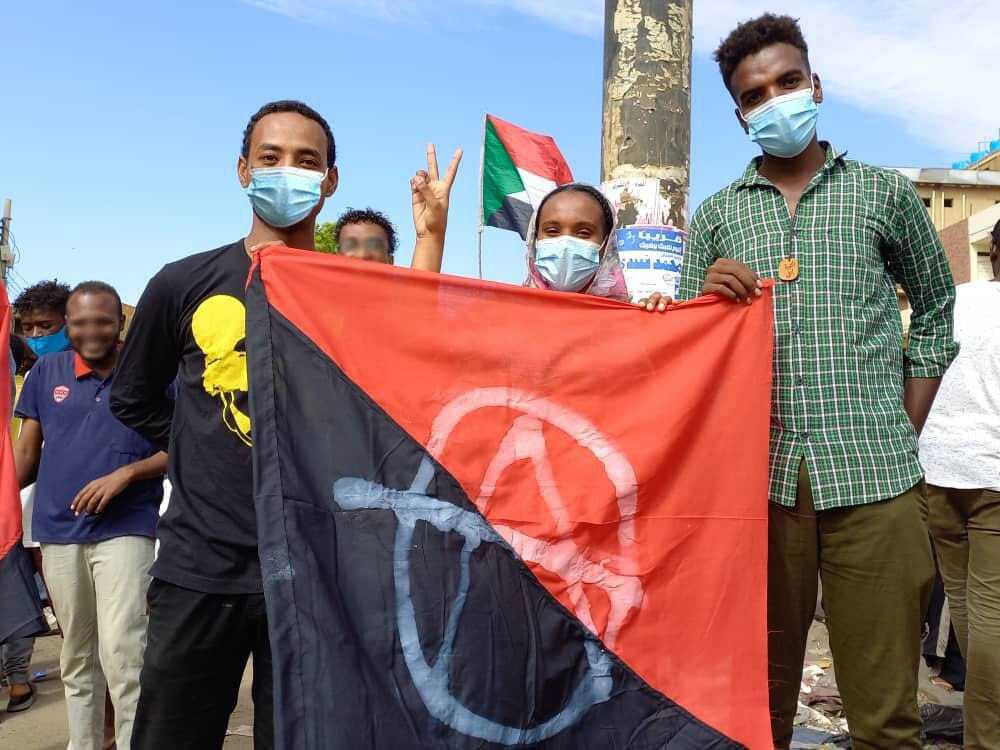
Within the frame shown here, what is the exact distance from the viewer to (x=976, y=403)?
13.2ft

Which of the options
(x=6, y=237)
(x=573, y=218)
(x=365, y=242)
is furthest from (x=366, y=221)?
(x=6, y=237)

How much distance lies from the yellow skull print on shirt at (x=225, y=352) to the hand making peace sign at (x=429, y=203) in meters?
0.85

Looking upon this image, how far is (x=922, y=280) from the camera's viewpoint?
2697 millimetres

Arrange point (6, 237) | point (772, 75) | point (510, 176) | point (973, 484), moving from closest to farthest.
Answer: point (772, 75) < point (973, 484) < point (510, 176) < point (6, 237)

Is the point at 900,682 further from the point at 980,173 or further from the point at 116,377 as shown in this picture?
the point at 980,173

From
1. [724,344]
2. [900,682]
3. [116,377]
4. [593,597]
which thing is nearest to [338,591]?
[593,597]

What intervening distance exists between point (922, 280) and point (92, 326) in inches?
127

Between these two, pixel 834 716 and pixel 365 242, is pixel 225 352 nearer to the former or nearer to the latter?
pixel 365 242

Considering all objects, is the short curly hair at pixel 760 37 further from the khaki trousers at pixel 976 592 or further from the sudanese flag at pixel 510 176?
the sudanese flag at pixel 510 176

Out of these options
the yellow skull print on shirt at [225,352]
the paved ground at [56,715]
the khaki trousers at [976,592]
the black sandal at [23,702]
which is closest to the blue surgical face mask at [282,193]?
the yellow skull print on shirt at [225,352]

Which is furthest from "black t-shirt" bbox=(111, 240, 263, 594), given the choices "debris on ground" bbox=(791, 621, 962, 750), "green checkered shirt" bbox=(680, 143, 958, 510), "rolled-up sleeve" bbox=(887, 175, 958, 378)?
"debris on ground" bbox=(791, 621, 962, 750)

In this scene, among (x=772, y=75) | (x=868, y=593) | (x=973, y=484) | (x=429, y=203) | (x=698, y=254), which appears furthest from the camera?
(x=973, y=484)

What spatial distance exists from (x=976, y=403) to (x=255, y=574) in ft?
Answer: 10.3

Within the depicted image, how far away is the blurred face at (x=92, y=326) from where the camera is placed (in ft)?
13.2
